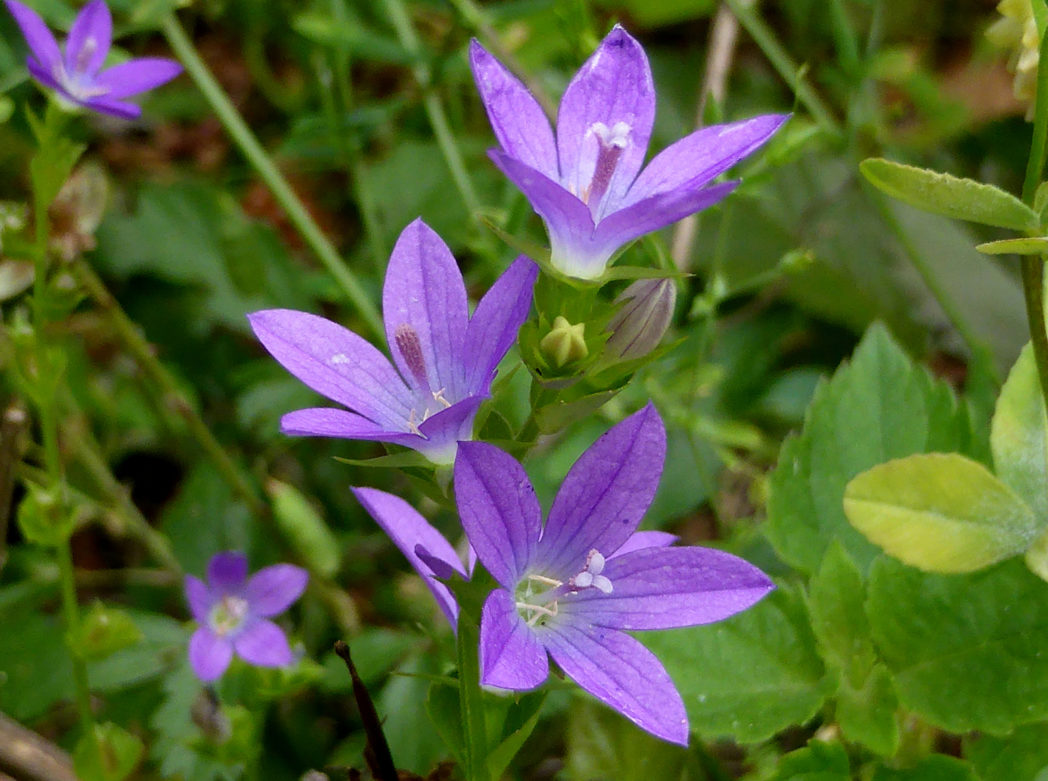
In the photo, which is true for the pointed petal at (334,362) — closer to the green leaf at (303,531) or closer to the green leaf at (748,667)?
the green leaf at (748,667)

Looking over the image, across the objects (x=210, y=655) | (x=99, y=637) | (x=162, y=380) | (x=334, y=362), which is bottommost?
(x=210, y=655)

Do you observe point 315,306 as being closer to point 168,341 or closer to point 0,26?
point 168,341

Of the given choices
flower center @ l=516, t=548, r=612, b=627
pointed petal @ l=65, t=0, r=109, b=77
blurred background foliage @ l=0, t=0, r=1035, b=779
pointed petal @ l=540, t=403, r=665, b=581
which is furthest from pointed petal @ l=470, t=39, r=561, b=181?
pointed petal @ l=65, t=0, r=109, b=77

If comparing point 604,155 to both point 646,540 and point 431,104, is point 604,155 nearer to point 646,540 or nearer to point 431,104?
point 646,540

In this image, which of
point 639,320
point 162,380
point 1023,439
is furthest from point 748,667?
point 162,380

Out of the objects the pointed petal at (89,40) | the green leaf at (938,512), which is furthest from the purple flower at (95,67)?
the green leaf at (938,512)

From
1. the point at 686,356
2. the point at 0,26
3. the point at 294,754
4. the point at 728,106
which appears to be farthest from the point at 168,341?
the point at 728,106

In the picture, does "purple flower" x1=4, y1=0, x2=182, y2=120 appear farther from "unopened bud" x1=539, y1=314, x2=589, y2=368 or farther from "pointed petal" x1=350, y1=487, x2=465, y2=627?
"unopened bud" x1=539, y1=314, x2=589, y2=368
